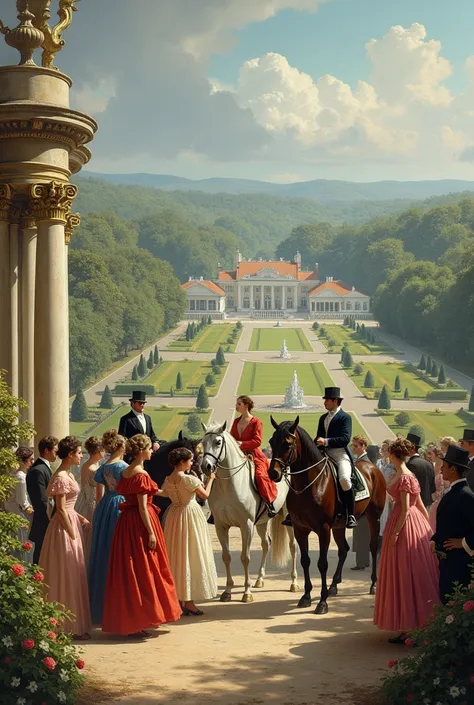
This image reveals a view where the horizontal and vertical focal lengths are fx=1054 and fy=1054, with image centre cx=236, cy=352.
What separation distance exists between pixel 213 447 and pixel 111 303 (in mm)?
73725

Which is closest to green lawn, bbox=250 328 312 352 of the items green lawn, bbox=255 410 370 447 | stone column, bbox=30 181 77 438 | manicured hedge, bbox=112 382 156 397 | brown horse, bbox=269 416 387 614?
manicured hedge, bbox=112 382 156 397

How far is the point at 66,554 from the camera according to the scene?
10.3 m

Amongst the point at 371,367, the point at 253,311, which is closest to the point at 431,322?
the point at 371,367

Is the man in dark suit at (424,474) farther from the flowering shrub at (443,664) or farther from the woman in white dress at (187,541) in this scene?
the flowering shrub at (443,664)

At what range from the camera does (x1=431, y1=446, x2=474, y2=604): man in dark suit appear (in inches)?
363

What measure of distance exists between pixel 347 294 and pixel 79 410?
276 feet

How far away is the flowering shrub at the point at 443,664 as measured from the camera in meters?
7.43

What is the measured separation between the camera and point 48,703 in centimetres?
740

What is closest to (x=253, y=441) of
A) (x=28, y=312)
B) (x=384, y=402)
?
(x=28, y=312)

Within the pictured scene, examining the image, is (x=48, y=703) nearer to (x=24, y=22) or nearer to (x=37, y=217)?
(x=37, y=217)

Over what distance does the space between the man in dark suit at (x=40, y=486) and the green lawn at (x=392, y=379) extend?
63232 millimetres

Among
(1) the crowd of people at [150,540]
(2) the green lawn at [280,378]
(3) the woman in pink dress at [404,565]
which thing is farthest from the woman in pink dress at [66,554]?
(2) the green lawn at [280,378]

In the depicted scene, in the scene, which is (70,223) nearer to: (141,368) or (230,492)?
(230,492)

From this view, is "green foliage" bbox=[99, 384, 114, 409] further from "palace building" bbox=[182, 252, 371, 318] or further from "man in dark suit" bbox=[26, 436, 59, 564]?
"palace building" bbox=[182, 252, 371, 318]
